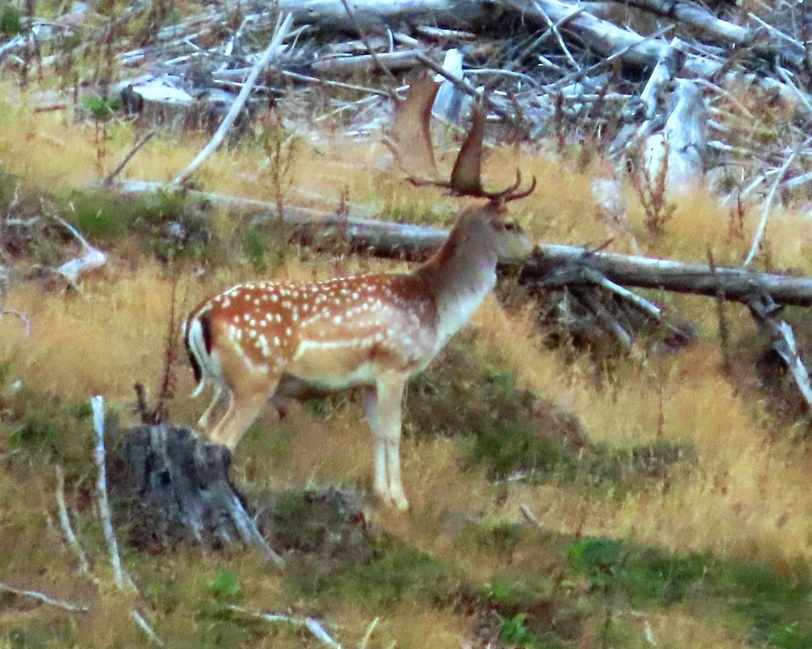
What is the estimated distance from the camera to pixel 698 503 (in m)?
7.76

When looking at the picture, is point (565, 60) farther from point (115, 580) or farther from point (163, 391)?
point (115, 580)

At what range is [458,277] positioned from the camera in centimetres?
782

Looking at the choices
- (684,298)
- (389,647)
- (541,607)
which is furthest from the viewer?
(684,298)

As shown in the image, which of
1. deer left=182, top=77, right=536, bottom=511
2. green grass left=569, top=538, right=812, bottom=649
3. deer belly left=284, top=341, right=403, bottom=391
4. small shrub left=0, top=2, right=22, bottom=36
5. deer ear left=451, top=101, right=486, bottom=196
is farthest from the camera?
small shrub left=0, top=2, right=22, bottom=36

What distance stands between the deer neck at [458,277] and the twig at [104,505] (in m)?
1.91

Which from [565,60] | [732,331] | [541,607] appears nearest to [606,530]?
[541,607]

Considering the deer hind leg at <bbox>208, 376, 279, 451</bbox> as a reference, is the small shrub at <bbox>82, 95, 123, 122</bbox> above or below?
below

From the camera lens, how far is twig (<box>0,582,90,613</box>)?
5.59 meters

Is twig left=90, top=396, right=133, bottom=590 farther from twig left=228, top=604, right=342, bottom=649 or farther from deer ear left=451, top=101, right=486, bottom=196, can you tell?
deer ear left=451, top=101, right=486, bottom=196

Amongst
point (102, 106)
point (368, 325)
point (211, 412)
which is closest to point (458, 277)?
point (368, 325)

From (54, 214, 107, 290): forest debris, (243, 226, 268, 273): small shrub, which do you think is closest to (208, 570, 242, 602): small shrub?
(54, 214, 107, 290): forest debris

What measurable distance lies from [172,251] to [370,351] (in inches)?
119

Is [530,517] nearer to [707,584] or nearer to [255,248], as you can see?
[707,584]

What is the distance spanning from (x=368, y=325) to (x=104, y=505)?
1734 millimetres
